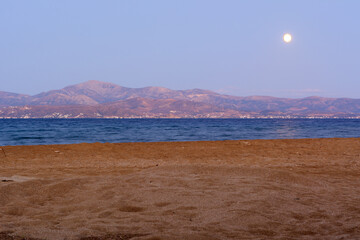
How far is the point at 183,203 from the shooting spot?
6.15 metres

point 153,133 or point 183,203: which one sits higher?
point 183,203

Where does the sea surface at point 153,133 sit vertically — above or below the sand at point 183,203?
below

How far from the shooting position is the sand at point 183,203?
4.78 m

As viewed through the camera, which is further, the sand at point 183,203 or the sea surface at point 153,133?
the sea surface at point 153,133

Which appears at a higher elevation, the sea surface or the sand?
the sand

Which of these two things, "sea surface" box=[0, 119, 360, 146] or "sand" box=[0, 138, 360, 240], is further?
"sea surface" box=[0, 119, 360, 146]

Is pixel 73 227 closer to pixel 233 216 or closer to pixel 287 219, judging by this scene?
pixel 233 216

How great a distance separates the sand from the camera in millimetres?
4777

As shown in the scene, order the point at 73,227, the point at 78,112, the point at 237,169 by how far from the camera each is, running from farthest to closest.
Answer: the point at 78,112 → the point at 237,169 → the point at 73,227

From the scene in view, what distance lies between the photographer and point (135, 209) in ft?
19.5

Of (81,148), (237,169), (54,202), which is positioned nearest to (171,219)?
(54,202)

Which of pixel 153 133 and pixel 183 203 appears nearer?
pixel 183 203

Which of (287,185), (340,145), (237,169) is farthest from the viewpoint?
(340,145)

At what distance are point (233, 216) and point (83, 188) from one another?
3.35 meters
